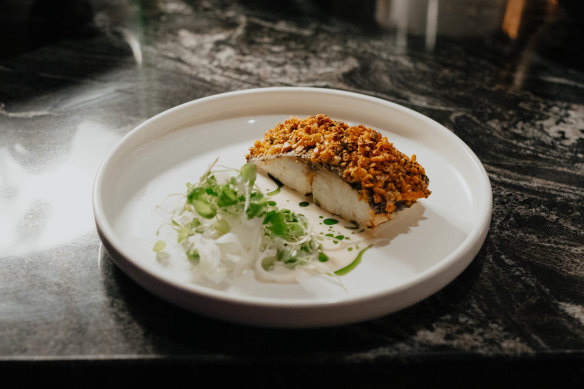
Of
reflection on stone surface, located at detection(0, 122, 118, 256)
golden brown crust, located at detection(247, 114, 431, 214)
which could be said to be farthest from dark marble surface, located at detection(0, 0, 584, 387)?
golden brown crust, located at detection(247, 114, 431, 214)

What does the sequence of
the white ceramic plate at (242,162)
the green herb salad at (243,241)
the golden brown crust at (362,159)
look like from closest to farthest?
the white ceramic plate at (242,162)
the green herb salad at (243,241)
the golden brown crust at (362,159)

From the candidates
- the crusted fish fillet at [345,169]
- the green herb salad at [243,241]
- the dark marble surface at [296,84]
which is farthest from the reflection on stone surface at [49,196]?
the crusted fish fillet at [345,169]

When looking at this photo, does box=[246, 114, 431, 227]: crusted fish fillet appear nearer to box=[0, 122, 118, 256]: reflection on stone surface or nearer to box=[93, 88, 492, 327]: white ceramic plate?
box=[93, 88, 492, 327]: white ceramic plate

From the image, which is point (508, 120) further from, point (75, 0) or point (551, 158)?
point (75, 0)

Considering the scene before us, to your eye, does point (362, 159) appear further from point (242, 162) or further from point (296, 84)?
point (296, 84)

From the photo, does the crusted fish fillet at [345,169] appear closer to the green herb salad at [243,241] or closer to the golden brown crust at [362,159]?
the golden brown crust at [362,159]

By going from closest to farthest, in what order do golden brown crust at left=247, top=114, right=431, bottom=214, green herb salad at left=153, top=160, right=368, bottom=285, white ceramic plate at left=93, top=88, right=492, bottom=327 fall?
white ceramic plate at left=93, top=88, right=492, bottom=327, green herb salad at left=153, top=160, right=368, bottom=285, golden brown crust at left=247, top=114, right=431, bottom=214

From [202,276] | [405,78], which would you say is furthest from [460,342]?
[405,78]
